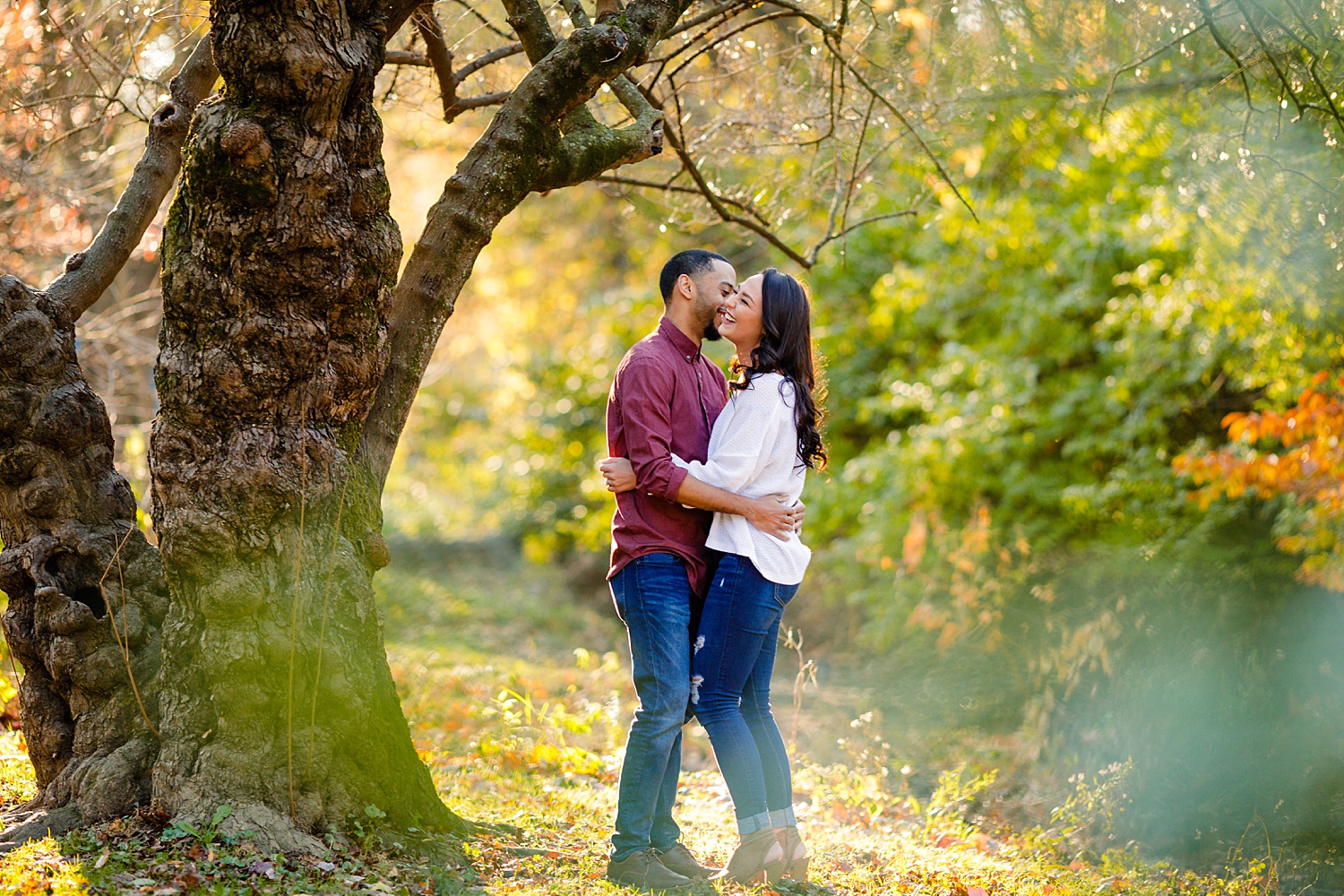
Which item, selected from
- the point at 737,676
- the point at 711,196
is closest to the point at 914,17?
the point at 711,196

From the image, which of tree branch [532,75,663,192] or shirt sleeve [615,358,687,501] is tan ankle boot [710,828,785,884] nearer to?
shirt sleeve [615,358,687,501]

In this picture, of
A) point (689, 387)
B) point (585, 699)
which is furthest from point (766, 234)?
point (585, 699)

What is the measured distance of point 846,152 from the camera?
5.05 metres

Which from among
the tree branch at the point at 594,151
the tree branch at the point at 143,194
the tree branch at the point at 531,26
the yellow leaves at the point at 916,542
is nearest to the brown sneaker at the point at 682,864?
the tree branch at the point at 594,151

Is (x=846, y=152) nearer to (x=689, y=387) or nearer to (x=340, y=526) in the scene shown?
(x=689, y=387)

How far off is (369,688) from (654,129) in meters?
2.16

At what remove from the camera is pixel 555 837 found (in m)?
3.99

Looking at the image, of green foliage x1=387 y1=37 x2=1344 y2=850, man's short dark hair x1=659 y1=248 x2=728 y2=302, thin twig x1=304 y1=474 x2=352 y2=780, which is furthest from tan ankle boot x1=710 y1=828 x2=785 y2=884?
green foliage x1=387 y1=37 x2=1344 y2=850

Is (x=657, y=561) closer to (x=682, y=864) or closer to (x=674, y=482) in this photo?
(x=674, y=482)

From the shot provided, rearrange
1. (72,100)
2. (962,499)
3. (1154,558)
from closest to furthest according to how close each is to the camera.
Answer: (72,100), (1154,558), (962,499)

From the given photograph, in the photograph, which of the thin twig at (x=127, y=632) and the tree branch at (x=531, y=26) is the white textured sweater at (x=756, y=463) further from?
the thin twig at (x=127, y=632)

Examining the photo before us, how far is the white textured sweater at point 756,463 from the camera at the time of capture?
134 inches

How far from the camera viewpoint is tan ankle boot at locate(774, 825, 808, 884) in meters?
3.51

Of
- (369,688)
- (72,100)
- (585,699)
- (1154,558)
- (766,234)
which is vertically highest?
(72,100)
